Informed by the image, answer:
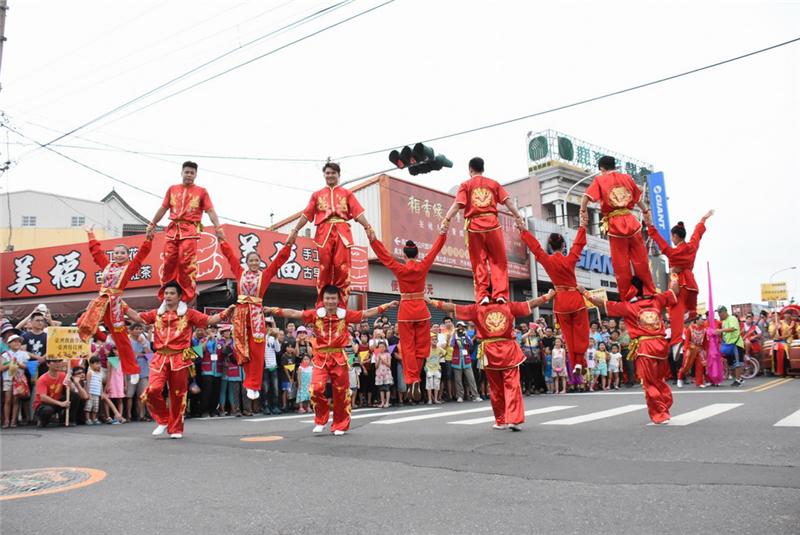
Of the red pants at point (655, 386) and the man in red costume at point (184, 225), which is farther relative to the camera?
the man in red costume at point (184, 225)

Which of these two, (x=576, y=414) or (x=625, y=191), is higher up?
(x=625, y=191)

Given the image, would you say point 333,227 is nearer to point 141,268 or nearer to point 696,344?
point 696,344

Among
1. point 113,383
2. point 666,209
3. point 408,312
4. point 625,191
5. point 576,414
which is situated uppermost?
point 666,209

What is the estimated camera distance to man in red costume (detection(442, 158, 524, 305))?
24.3ft

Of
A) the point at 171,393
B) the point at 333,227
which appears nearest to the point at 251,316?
the point at 171,393

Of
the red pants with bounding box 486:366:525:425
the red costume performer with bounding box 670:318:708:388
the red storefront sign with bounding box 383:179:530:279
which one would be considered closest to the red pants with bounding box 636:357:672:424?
the red pants with bounding box 486:366:525:425

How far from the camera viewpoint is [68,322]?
19922 mm

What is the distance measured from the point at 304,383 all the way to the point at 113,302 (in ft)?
19.4

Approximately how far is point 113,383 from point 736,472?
10.5m

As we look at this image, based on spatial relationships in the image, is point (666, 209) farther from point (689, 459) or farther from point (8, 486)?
point (8, 486)

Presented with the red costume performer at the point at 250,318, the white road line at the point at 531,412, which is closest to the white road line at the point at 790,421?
the white road line at the point at 531,412

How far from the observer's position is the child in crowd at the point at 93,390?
10953 millimetres

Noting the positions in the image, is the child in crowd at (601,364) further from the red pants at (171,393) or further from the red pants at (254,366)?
the red pants at (171,393)

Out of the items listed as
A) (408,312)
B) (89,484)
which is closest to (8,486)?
(89,484)
